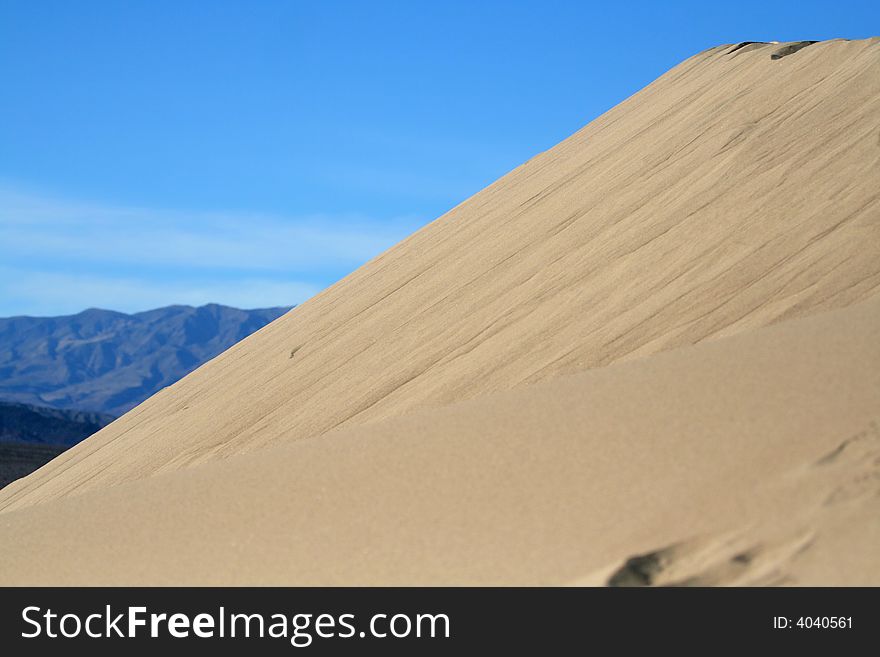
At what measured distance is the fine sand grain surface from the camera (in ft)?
9.95

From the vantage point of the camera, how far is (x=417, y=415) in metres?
4.64

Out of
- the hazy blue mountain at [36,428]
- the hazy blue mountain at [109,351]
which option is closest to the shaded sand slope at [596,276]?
the hazy blue mountain at [36,428]

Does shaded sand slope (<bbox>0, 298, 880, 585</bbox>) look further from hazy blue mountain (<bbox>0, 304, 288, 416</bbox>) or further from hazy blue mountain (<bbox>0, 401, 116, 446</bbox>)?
hazy blue mountain (<bbox>0, 304, 288, 416</bbox>)

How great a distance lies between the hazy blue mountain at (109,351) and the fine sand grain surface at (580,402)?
70.2m

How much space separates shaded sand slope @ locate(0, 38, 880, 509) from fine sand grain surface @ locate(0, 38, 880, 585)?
0.03 metres

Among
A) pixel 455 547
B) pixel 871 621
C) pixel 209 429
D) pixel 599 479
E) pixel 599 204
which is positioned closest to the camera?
pixel 871 621

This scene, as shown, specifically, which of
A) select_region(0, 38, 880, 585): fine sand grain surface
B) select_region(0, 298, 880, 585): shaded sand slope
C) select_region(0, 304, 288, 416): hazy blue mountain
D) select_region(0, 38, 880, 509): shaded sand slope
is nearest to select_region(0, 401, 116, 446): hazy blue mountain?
select_region(0, 38, 880, 585): fine sand grain surface

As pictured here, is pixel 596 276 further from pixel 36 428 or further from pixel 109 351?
pixel 109 351

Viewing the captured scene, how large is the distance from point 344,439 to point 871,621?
2.38m

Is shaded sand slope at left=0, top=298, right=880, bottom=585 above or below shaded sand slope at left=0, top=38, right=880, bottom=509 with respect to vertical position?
below

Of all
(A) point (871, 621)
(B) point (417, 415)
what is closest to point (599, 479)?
(A) point (871, 621)

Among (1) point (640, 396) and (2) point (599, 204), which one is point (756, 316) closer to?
(1) point (640, 396)

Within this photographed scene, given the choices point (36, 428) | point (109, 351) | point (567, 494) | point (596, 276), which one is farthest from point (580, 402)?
point (109, 351)

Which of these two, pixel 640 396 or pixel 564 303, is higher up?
pixel 564 303
